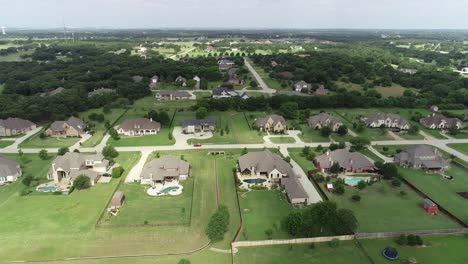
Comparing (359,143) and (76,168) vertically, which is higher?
(359,143)

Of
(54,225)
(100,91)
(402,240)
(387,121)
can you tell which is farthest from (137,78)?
(402,240)

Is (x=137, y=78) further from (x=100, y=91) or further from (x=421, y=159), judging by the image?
(x=421, y=159)

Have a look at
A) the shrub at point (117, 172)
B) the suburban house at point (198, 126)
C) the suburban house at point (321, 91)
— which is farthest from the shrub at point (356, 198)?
the suburban house at point (321, 91)

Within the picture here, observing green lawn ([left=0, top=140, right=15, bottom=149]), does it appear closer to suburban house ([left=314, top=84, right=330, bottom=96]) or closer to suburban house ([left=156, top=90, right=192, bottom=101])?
suburban house ([left=156, top=90, right=192, bottom=101])

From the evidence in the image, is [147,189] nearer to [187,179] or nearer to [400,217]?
[187,179]

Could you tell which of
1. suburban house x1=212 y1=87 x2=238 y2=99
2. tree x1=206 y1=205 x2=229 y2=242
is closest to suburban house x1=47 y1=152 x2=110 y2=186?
tree x1=206 y1=205 x2=229 y2=242
